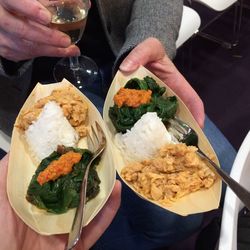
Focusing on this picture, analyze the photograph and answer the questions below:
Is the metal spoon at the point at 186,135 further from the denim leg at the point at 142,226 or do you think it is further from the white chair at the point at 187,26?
the white chair at the point at 187,26

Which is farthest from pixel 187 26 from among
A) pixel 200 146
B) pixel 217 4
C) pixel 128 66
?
pixel 200 146

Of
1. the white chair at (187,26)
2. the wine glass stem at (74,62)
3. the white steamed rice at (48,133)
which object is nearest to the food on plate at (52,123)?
the white steamed rice at (48,133)

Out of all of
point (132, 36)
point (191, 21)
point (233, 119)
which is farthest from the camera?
point (233, 119)

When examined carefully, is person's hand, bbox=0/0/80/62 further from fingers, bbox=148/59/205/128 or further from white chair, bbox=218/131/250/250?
white chair, bbox=218/131/250/250

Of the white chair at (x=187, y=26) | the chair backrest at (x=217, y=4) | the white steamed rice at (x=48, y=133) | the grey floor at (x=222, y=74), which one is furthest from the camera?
the grey floor at (x=222, y=74)

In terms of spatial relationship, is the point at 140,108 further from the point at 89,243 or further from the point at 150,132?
the point at 89,243

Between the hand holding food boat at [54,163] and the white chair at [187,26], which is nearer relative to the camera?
the hand holding food boat at [54,163]

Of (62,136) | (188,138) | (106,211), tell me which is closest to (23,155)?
(62,136)
